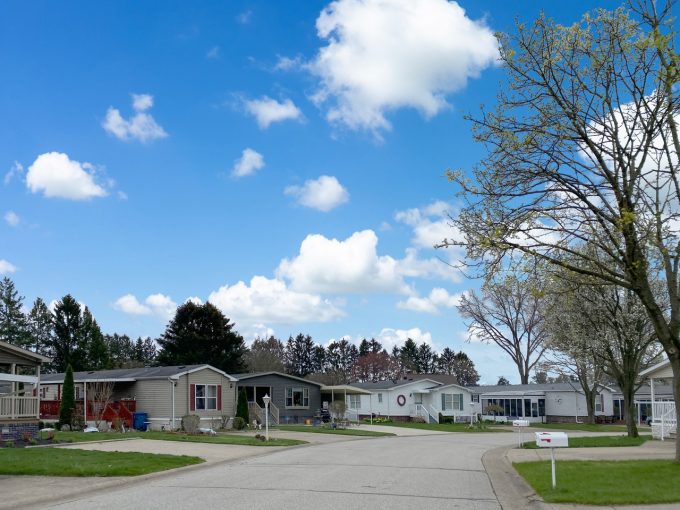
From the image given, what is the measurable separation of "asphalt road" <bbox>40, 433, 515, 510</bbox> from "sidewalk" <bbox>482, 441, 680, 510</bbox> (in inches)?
12.8

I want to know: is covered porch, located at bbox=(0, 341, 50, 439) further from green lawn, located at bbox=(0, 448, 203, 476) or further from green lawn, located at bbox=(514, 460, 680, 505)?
green lawn, located at bbox=(514, 460, 680, 505)

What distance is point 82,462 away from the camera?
17422mm

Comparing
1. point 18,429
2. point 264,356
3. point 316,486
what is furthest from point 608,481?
point 264,356

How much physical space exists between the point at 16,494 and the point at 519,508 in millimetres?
9213

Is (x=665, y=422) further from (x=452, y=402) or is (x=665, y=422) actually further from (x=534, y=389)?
(x=534, y=389)

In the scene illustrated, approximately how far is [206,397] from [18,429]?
13574 mm

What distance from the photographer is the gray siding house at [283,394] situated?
45031mm

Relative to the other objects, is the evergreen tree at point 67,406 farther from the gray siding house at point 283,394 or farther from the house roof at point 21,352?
the gray siding house at point 283,394

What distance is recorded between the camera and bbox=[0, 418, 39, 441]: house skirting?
25508mm

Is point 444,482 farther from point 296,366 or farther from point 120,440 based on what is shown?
point 296,366

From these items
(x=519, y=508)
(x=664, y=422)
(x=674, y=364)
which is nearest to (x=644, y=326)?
(x=664, y=422)

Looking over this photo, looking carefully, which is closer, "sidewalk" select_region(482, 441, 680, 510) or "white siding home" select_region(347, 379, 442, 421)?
"sidewalk" select_region(482, 441, 680, 510)

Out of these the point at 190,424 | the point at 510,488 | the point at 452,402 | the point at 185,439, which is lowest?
the point at 452,402

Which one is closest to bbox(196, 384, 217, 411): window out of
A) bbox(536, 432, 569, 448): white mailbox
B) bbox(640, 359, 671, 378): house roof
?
bbox(640, 359, 671, 378): house roof
